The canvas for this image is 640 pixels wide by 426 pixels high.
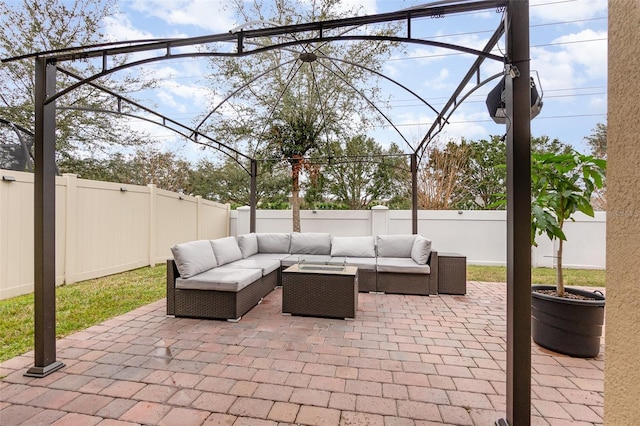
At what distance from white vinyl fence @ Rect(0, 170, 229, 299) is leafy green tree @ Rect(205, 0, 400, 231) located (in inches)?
106

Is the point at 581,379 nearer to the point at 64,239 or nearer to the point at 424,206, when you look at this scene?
the point at 64,239

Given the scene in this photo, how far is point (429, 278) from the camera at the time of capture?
5.04 meters

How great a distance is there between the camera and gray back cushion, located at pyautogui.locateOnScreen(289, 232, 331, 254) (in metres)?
6.43

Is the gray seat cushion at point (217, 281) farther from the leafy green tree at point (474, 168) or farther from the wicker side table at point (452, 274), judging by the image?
the leafy green tree at point (474, 168)

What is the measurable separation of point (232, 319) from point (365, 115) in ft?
22.2

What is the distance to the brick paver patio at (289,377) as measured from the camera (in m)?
1.97

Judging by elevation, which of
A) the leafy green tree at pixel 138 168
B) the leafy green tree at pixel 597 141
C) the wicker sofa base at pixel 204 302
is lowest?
the wicker sofa base at pixel 204 302

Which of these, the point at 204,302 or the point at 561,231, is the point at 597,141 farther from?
the point at 204,302

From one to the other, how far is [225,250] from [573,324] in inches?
178

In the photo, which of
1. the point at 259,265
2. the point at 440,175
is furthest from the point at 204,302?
the point at 440,175

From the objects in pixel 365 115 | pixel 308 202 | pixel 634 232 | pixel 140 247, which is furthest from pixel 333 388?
pixel 308 202

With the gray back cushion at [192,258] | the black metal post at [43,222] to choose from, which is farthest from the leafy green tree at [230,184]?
the black metal post at [43,222]

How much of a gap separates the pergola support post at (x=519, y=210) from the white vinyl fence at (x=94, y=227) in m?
6.20

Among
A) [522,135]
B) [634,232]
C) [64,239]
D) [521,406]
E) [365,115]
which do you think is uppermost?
[365,115]
